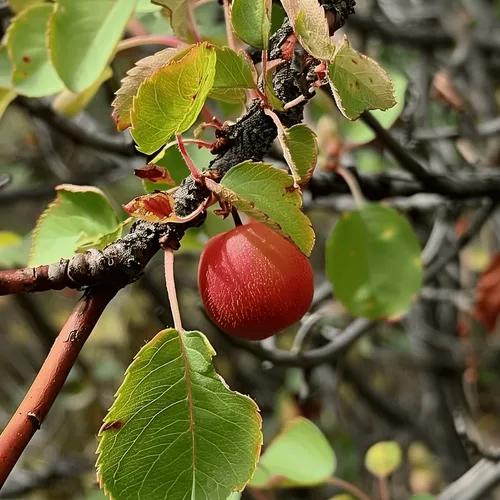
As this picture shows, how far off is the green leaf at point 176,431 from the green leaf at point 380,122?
0.60 meters

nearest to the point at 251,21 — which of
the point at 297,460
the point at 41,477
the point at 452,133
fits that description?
the point at 297,460

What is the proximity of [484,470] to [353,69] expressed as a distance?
32.6 inches

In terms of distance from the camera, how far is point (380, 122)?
1091 millimetres

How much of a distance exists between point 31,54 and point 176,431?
1.63 ft

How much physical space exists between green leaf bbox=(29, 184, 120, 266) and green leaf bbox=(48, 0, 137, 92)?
0.11 m

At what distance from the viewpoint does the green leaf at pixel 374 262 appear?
3.37 ft

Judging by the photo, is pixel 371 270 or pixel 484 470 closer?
pixel 371 270

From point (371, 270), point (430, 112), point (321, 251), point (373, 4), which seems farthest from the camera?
point (321, 251)

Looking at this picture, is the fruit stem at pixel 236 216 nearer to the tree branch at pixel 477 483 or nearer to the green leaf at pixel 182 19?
the green leaf at pixel 182 19

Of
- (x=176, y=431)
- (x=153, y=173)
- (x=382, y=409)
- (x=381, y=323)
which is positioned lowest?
(x=382, y=409)

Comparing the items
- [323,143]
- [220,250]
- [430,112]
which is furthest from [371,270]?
[430,112]

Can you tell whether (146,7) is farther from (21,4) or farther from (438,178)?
(438,178)

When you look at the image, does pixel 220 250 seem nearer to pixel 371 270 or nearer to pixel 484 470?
pixel 371 270

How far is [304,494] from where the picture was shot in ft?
6.01
